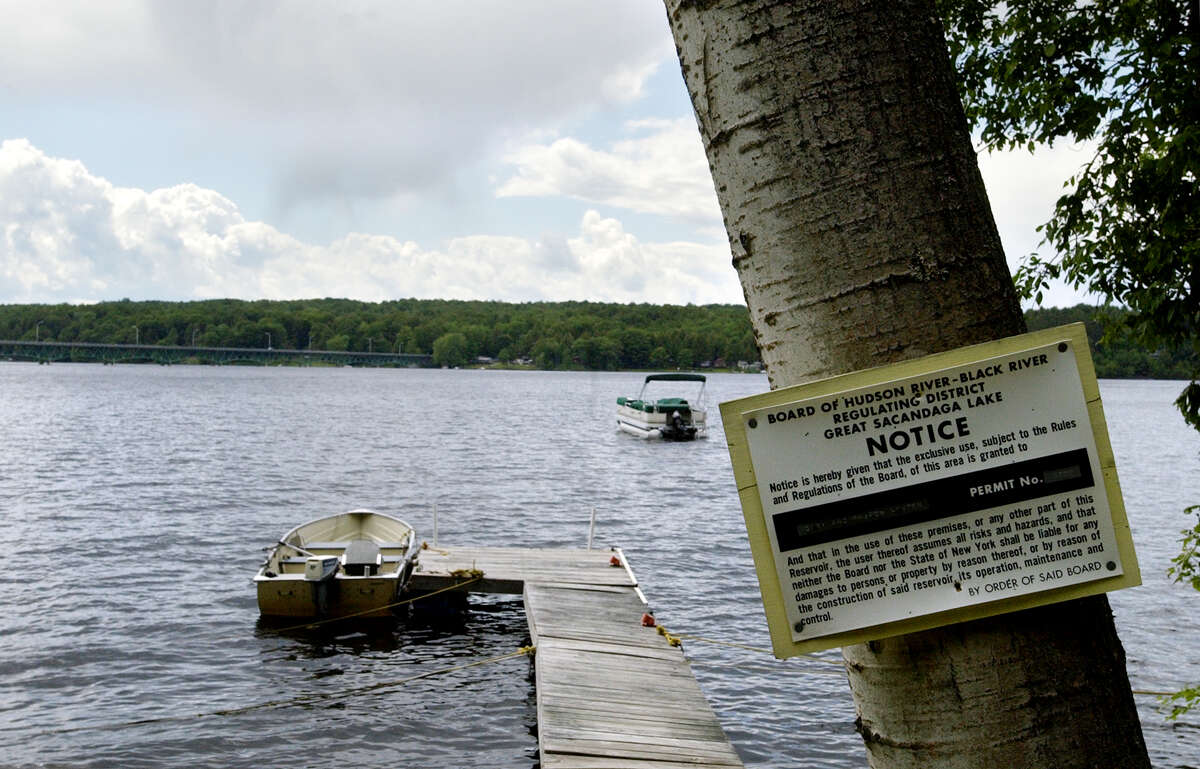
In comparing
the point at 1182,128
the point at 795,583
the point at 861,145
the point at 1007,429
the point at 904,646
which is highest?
the point at 1182,128

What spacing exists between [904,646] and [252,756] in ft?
41.7

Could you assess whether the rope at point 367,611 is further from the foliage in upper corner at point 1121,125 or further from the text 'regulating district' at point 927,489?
the text 'regulating district' at point 927,489

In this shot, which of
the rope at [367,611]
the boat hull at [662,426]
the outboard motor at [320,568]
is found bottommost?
the rope at [367,611]

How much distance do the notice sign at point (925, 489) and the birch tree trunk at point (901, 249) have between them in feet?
0.24

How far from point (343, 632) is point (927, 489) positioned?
17599mm

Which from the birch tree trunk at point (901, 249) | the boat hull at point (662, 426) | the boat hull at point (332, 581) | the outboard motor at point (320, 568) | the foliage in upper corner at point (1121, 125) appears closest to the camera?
the birch tree trunk at point (901, 249)

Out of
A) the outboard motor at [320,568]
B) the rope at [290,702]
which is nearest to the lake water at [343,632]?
the rope at [290,702]

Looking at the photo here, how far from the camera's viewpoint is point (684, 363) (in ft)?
655

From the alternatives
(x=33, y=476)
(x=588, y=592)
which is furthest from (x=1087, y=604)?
(x=33, y=476)

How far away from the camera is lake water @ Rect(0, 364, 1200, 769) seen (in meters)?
13.0

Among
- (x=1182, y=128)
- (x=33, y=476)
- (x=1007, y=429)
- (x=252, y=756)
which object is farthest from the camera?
(x=33, y=476)

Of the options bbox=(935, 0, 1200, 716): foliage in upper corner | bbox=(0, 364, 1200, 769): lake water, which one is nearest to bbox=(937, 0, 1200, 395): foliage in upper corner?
bbox=(935, 0, 1200, 716): foliage in upper corner

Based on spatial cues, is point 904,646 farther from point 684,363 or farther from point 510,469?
point 684,363

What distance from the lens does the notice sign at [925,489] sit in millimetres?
1410
